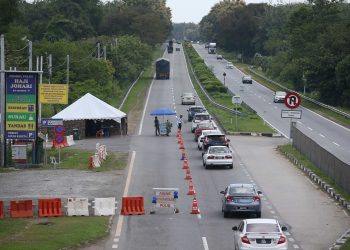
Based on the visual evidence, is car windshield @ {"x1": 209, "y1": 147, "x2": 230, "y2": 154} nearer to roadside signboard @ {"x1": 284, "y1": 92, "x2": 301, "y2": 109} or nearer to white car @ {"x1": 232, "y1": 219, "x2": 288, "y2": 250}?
roadside signboard @ {"x1": 284, "y1": 92, "x2": 301, "y2": 109}

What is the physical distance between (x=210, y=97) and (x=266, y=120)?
21847 mm

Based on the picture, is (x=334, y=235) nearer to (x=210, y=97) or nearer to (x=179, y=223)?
(x=179, y=223)

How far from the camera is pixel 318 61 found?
311ft

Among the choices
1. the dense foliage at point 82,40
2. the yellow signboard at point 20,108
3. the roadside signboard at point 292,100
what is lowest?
the yellow signboard at point 20,108

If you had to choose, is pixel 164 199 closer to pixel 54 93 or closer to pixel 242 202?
pixel 242 202

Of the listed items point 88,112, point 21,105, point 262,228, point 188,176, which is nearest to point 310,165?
point 188,176

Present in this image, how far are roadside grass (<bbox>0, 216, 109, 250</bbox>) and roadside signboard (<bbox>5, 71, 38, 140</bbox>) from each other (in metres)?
15.5

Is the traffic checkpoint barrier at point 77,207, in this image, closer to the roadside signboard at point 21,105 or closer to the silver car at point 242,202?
the silver car at point 242,202

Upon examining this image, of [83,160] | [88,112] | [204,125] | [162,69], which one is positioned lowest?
[83,160]

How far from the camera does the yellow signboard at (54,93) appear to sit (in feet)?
175

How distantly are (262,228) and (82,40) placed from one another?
134 m

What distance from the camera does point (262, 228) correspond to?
22.8 metres

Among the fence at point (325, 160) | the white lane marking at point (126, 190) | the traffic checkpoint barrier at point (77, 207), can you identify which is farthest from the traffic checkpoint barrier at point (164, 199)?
the fence at point (325, 160)

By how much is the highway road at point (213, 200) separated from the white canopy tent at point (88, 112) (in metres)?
2.62
